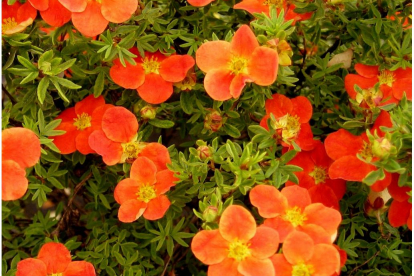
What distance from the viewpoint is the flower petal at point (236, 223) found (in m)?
1.14

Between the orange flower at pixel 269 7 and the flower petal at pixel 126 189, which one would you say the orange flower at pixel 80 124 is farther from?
the orange flower at pixel 269 7

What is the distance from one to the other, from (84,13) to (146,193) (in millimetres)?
434

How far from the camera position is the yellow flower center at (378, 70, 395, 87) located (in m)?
1.45

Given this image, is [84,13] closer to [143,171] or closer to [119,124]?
[119,124]

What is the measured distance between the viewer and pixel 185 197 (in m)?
1.41

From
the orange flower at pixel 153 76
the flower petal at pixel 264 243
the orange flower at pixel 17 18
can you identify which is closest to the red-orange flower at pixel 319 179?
the flower petal at pixel 264 243

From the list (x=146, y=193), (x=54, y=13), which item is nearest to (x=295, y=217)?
(x=146, y=193)

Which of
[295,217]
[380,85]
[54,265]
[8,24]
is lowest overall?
[54,265]

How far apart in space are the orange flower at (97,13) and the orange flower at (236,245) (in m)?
0.50

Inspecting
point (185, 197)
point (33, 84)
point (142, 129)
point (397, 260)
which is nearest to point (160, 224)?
point (185, 197)

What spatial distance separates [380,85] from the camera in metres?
1.45

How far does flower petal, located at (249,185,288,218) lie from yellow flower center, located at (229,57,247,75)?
27cm

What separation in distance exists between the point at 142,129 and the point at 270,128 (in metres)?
0.36

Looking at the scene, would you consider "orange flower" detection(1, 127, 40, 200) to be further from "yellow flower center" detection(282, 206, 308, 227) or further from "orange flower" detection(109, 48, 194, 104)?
"yellow flower center" detection(282, 206, 308, 227)
